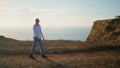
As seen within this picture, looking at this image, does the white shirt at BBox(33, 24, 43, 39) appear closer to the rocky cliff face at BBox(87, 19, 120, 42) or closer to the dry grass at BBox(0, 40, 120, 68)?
the dry grass at BBox(0, 40, 120, 68)

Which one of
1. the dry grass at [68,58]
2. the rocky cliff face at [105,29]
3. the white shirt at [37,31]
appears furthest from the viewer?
the rocky cliff face at [105,29]

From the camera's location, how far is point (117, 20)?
115ft

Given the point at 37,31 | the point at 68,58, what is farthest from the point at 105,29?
the point at 37,31

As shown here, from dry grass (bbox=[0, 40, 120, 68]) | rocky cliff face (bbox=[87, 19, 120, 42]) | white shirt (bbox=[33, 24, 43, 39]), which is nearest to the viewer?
dry grass (bbox=[0, 40, 120, 68])

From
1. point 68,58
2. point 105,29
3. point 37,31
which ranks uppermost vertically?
point 37,31

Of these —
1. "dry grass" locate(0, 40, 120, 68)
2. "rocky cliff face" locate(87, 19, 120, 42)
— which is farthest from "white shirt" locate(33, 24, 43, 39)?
"rocky cliff face" locate(87, 19, 120, 42)

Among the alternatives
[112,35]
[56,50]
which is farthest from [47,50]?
[112,35]

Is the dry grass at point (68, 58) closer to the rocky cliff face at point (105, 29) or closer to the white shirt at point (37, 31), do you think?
the white shirt at point (37, 31)

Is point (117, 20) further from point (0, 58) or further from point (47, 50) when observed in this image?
point (0, 58)

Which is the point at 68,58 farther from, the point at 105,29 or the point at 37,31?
the point at 105,29

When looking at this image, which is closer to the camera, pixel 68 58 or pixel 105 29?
pixel 68 58

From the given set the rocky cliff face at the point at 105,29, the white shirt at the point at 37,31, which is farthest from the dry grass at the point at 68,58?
the rocky cliff face at the point at 105,29

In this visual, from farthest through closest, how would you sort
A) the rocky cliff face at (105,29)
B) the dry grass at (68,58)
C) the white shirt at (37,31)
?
the rocky cliff face at (105,29), the white shirt at (37,31), the dry grass at (68,58)

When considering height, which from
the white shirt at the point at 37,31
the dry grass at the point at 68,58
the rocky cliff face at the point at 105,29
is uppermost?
the white shirt at the point at 37,31
